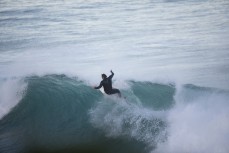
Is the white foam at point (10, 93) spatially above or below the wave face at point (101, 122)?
above

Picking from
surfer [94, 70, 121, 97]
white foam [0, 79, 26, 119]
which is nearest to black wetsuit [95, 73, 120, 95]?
surfer [94, 70, 121, 97]

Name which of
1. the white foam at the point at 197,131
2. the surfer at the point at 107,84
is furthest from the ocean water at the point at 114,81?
the surfer at the point at 107,84

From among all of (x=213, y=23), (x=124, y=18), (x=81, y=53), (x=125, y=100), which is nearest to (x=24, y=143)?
(x=125, y=100)

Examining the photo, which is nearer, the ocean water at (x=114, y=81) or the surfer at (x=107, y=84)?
the ocean water at (x=114, y=81)

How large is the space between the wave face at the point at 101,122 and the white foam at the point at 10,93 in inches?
8.5

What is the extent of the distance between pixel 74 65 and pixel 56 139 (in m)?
14.4

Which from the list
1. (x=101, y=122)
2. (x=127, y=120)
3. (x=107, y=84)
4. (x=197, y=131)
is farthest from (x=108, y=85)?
(x=197, y=131)

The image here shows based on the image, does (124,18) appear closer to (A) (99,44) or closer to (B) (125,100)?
(A) (99,44)

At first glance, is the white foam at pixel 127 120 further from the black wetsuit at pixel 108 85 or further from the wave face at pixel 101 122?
the black wetsuit at pixel 108 85

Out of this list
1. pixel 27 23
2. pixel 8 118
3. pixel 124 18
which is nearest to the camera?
pixel 8 118

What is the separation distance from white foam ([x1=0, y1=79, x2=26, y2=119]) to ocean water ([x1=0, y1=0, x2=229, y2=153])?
4 cm

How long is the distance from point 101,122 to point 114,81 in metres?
4.55

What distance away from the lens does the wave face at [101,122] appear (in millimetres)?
11406

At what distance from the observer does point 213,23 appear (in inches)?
1661
